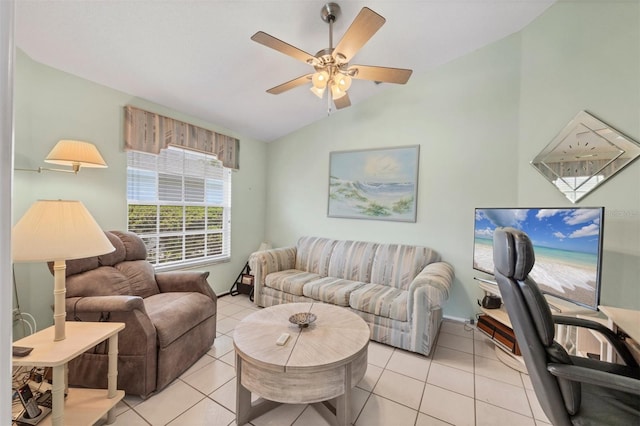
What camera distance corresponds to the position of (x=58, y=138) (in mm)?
2223

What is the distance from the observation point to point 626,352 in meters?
1.30

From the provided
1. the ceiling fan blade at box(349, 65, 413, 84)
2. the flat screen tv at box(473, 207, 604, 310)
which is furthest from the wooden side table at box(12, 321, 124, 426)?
the flat screen tv at box(473, 207, 604, 310)

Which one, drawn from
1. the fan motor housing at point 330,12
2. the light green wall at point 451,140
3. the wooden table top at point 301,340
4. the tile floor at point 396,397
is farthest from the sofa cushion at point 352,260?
the fan motor housing at point 330,12

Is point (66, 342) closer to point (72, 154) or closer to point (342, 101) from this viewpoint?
point (72, 154)

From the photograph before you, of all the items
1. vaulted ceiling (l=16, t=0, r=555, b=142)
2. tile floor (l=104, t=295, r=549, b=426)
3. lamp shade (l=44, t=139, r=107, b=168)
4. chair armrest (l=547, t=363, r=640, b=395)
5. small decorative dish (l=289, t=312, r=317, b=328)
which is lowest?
tile floor (l=104, t=295, r=549, b=426)

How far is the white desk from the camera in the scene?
123 centimetres

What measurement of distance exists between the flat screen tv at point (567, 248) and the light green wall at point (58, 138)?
3.79 meters

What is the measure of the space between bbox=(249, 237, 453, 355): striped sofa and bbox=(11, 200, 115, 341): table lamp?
6.42 ft

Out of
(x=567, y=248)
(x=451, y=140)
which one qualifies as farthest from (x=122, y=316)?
(x=451, y=140)

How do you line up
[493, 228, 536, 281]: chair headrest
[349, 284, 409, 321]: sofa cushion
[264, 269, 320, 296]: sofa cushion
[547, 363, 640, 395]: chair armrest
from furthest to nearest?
1. [264, 269, 320, 296]: sofa cushion
2. [349, 284, 409, 321]: sofa cushion
3. [493, 228, 536, 281]: chair headrest
4. [547, 363, 640, 395]: chair armrest

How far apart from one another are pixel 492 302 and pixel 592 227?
1056 millimetres

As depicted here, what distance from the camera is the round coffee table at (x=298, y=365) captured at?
4.55 ft

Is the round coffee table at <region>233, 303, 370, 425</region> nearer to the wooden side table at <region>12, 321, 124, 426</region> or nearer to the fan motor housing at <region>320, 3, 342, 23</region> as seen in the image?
the wooden side table at <region>12, 321, 124, 426</region>

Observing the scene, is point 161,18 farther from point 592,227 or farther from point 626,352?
point 626,352
